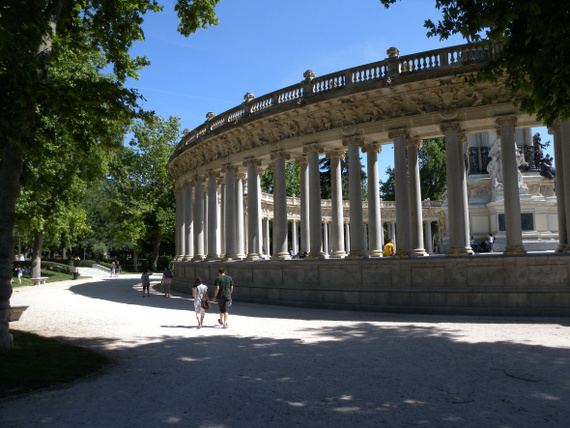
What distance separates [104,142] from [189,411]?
39.0 ft

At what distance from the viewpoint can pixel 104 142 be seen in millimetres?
17094

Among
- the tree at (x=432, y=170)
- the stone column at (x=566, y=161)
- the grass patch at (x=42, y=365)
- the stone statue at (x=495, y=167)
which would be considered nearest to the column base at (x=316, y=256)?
the stone column at (x=566, y=161)

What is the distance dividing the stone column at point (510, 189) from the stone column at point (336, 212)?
841 centimetres

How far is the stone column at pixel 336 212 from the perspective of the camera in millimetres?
25828

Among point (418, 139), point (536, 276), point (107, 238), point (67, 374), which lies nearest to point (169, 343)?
point (67, 374)

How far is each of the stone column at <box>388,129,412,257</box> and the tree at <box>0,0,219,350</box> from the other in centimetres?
1258

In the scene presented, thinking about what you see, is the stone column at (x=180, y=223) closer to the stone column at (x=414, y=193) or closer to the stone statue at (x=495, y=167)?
the stone column at (x=414, y=193)

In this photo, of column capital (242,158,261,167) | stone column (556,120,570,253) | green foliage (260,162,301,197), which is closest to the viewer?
stone column (556,120,570,253)

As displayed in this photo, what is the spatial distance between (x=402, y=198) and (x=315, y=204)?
5.19 m

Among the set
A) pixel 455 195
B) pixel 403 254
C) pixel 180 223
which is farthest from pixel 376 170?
pixel 180 223

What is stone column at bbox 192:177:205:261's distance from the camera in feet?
121

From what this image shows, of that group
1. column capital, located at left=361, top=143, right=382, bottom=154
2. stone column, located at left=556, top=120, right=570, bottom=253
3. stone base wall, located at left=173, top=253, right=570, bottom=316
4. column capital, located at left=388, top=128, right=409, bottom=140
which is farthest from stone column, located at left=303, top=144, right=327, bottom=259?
stone column, located at left=556, top=120, right=570, bottom=253

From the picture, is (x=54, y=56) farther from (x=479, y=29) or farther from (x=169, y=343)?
(x=479, y=29)

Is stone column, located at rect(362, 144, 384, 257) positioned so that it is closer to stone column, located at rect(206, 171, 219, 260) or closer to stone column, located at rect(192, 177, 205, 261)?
stone column, located at rect(206, 171, 219, 260)
